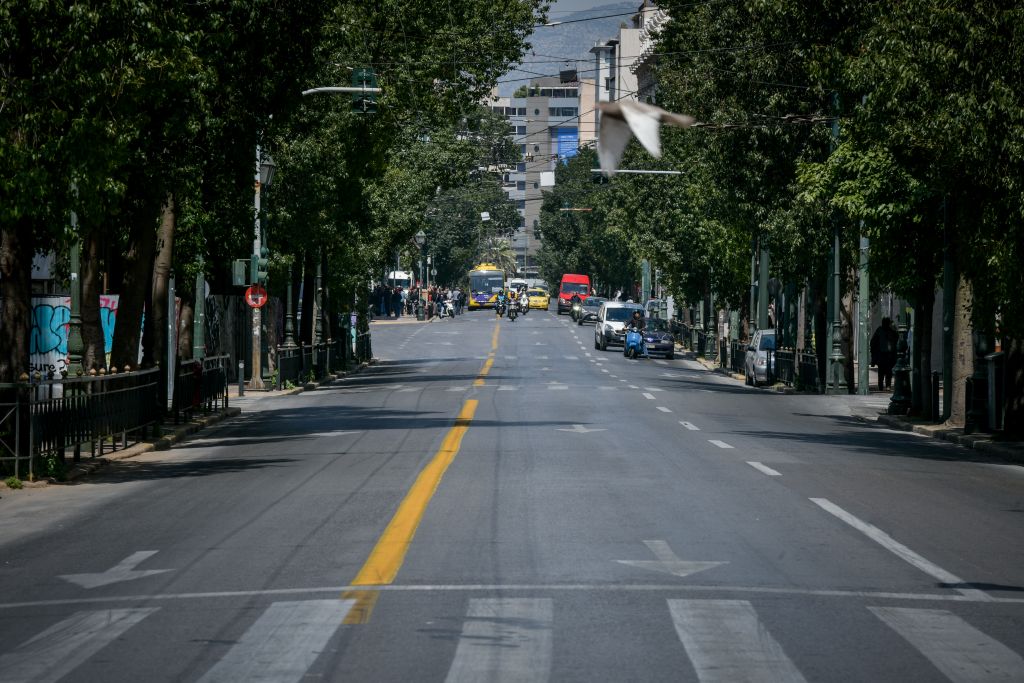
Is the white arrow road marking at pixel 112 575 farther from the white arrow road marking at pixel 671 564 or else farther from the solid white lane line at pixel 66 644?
the white arrow road marking at pixel 671 564

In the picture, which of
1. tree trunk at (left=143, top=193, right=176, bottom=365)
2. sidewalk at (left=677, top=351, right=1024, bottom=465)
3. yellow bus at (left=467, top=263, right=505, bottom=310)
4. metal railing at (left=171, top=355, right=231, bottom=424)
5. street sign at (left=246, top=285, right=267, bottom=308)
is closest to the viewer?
sidewalk at (left=677, top=351, right=1024, bottom=465)

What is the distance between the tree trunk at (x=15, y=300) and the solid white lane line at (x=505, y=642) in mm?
10878

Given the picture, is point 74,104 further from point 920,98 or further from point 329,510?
point 920,98

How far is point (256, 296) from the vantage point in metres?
39.7

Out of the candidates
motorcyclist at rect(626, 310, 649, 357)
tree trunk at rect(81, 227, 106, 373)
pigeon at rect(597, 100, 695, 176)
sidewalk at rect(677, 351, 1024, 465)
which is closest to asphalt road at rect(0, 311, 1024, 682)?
sidewalk at rect(677, 351, 1024, 465)

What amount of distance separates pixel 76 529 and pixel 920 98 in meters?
13.3

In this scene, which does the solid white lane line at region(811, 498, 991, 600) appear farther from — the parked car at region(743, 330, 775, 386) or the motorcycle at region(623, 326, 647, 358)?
the motorcycle at region(623, 326, 647, 358)

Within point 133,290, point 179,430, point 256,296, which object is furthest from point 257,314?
point 133,290

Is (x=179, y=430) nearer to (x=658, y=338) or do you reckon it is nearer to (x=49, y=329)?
(x=49, y=329)

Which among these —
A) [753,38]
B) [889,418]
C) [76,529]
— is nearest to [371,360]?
[753,38]

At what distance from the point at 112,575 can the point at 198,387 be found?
19.0 m

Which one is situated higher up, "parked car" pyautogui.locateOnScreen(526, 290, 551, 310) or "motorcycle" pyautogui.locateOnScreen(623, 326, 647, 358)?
"parked car" pyautogui.locateOnScreen(526, 290, 551, 310)

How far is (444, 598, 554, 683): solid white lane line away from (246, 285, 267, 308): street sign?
31.0m

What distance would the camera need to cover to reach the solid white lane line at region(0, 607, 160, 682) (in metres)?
7.57
